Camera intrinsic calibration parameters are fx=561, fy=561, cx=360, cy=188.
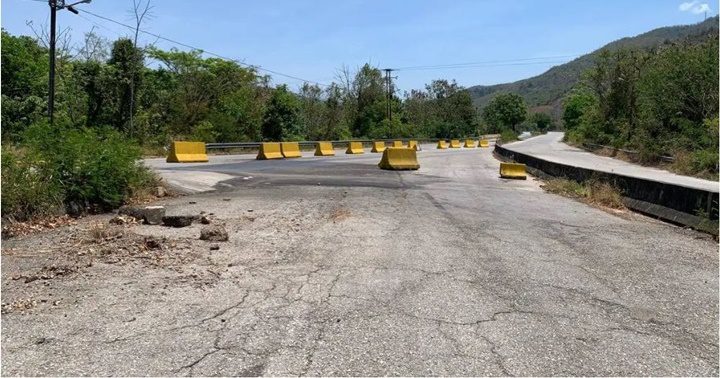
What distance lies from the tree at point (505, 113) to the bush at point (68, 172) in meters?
129

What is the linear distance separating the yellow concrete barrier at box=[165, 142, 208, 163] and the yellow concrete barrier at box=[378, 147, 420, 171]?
8813 millimetres

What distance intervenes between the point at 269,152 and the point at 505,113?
115m

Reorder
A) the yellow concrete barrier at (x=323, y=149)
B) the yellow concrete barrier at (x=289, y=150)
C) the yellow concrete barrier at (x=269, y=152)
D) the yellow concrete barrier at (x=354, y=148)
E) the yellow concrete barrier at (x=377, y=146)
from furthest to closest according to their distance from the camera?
the yellow concrete barrier at (x=377, y=146) → the yellow concrete barrier at (x=354, y=148) → the yellow concrete barrier at (x=323, y=149) → the yellow concrete barrier at (x=289, y=150) → the yellow concrete barrier at (x=269, y=152)

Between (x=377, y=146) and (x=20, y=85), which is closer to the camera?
(x=20, y=85)

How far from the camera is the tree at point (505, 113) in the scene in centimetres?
13650

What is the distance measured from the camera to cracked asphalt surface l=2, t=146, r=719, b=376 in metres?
3.85

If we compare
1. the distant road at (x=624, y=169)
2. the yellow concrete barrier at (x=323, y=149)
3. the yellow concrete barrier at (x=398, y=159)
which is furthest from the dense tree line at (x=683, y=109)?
the yellow concrete barrier at (x=323, y=149)

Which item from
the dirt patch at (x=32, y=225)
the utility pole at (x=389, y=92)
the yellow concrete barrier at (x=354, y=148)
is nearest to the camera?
the dirt patch at (x=32, y=225)

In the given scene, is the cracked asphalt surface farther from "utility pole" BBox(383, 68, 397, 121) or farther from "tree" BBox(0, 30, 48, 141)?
"utility pole" BBox(383, 68, 397, 121)

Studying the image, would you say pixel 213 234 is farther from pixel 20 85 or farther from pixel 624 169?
pixel 20 85

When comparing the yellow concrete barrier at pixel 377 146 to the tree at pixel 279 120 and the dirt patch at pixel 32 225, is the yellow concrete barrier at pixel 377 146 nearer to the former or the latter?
the tree at pixel 279 120

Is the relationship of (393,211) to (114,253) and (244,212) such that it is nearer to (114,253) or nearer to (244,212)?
(244,212)

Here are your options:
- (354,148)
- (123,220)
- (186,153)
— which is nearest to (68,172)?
(123,220)

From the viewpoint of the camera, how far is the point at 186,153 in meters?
25.5
